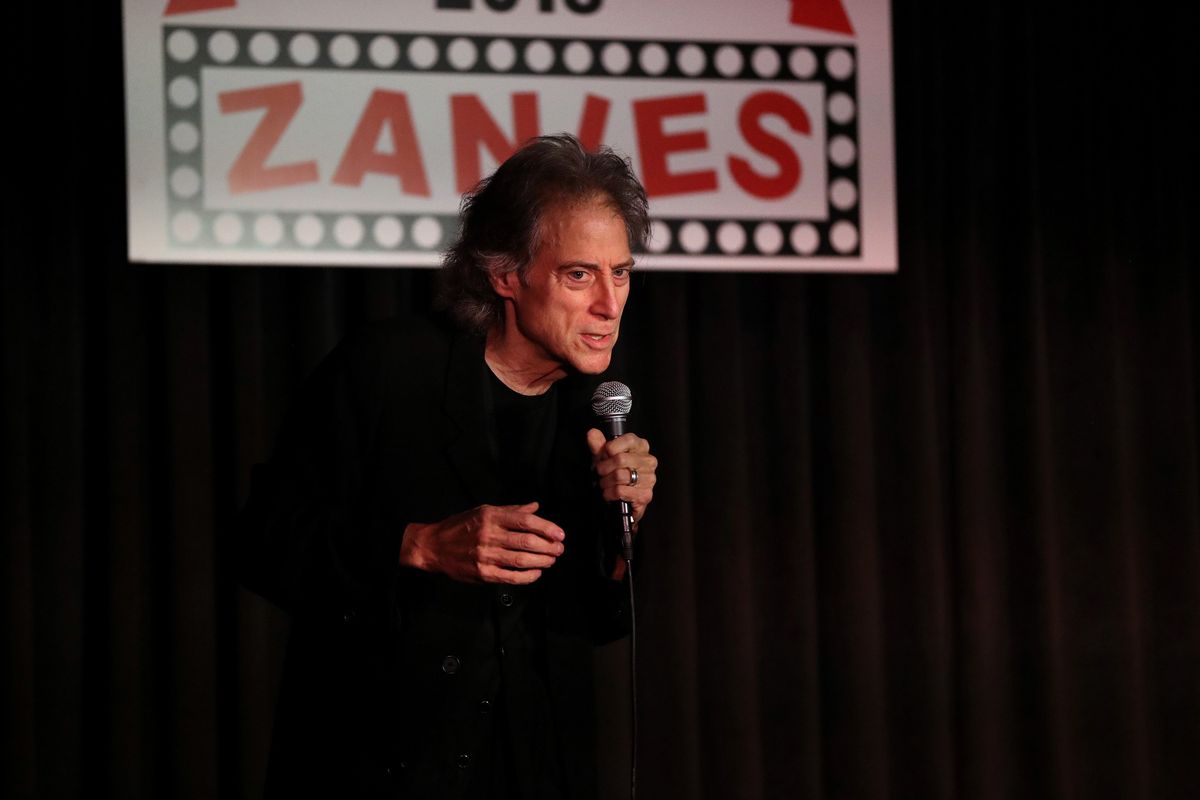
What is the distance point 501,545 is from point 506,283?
→ 50 cm

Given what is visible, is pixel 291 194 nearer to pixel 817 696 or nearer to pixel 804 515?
pixel 804 515

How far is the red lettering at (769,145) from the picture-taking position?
131 inches

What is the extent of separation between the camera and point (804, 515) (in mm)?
3422

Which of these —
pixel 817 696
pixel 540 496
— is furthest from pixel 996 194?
pixel 540 496

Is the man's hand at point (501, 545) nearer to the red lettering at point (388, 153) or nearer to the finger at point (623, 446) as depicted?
the finger at point (623, 446)

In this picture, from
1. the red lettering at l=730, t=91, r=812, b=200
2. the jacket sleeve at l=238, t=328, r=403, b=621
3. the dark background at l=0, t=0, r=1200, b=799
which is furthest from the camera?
the red lettering at l=730, t=91, r=812, b=200

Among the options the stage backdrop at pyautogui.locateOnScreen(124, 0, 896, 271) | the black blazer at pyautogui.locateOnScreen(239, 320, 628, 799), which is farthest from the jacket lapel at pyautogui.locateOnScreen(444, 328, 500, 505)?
the stage backdrop at pyautogui.locateOnScreen(124, 0, 896, 271)

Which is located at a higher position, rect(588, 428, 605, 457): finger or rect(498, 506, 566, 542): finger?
rect(588, 428, 605, 457): finger

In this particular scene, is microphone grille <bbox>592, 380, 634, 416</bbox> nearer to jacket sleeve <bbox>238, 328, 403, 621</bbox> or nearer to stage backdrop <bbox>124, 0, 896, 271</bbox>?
jacket sleeve <bbox>238, 328, 403, 621</bbox>

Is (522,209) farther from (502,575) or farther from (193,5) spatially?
(193,5)

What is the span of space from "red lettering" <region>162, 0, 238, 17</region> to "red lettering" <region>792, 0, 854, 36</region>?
1.46 meters

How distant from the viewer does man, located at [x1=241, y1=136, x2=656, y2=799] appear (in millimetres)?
1713

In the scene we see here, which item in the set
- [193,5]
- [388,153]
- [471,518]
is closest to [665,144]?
[388,153]

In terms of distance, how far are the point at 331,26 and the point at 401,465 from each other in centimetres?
170
